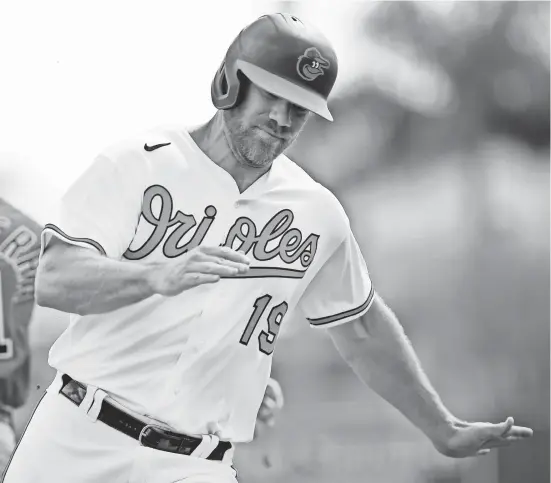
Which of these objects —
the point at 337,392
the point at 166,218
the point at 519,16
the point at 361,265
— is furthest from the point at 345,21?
Answer: the point at 337,392

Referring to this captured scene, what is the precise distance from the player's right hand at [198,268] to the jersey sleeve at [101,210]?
0.81 feet

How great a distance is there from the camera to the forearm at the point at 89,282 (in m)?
1.57

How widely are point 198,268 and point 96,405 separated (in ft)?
1.53

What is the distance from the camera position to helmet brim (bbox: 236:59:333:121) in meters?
1.77

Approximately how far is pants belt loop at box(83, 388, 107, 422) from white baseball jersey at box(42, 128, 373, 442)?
0.06 ft

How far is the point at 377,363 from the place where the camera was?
6.98 ft

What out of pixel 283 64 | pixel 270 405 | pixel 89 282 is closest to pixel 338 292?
pixel 270 405

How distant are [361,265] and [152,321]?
1.87 feet

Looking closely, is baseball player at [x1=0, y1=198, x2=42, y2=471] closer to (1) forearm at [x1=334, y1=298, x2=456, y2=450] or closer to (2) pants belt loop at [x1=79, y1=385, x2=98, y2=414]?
(2) pants belt loop at [x1=79, y1=385, x2=98, y2=414]

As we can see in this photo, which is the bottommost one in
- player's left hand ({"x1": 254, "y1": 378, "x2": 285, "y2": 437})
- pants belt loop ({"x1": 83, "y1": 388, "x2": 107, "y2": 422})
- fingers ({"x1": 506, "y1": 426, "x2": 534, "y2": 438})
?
player's left hand ({"x1": 254, "y1": 378, "x2": 285, "y2": 437})

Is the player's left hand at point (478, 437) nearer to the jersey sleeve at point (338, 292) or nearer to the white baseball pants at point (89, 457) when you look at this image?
the jersey sleeve at point (338, 292)

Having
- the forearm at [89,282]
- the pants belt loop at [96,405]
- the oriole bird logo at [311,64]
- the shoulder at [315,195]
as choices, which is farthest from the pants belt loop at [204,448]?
Result: the oriole bird logo at [311,64]

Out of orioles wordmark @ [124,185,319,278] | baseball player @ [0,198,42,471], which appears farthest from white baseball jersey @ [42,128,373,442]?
baseball player @ [0,198,42,471]

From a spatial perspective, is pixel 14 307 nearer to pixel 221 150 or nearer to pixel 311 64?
pixel 221 150
